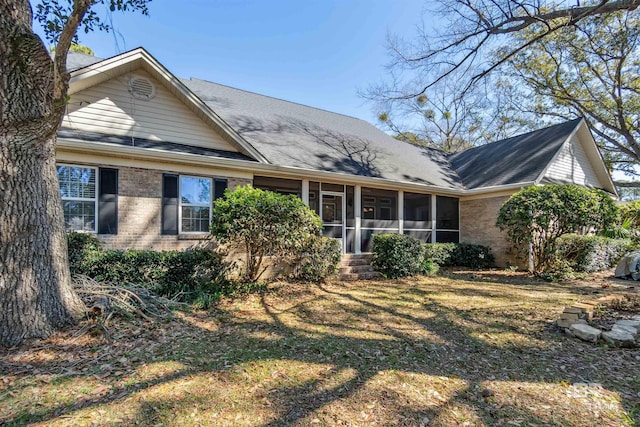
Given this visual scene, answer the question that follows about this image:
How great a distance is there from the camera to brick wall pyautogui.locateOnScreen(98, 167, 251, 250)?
24.8 feet

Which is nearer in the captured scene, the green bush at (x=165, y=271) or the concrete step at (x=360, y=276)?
the green bush at (x=165, y=271)

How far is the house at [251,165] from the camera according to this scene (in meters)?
7.48

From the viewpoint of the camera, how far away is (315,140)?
12.8m

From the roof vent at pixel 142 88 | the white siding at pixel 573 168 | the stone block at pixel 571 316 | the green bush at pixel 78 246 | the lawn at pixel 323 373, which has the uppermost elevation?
the roof vent at pixel 142 88

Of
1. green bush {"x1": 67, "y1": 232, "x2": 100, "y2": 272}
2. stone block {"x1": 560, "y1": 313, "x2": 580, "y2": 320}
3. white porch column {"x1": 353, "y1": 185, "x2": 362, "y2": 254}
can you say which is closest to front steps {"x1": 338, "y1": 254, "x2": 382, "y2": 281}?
white porch column {"x1": 353, "y1": 185, "x2": 362, "y2": 254}

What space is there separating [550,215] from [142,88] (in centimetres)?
1206

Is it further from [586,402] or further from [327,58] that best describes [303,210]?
[327,58]

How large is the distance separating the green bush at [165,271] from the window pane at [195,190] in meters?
1.80

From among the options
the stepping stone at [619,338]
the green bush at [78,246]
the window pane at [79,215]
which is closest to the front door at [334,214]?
the window pane at [79,215]

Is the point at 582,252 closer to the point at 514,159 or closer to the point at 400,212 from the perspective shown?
the point at 514,159

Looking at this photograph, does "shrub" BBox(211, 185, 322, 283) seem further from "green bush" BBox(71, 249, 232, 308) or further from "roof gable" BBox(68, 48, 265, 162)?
"roof gable" BBox(68, 48, 265, 162)

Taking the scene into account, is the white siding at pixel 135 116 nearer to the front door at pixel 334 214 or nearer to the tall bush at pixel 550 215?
the front door at pixel 334 214

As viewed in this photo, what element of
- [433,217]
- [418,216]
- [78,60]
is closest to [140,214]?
[78,60]

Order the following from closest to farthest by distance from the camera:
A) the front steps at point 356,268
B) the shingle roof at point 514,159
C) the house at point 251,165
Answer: the house at point 251,165 → the front steps at point 356,268 → the shingle roof at point 514,159
